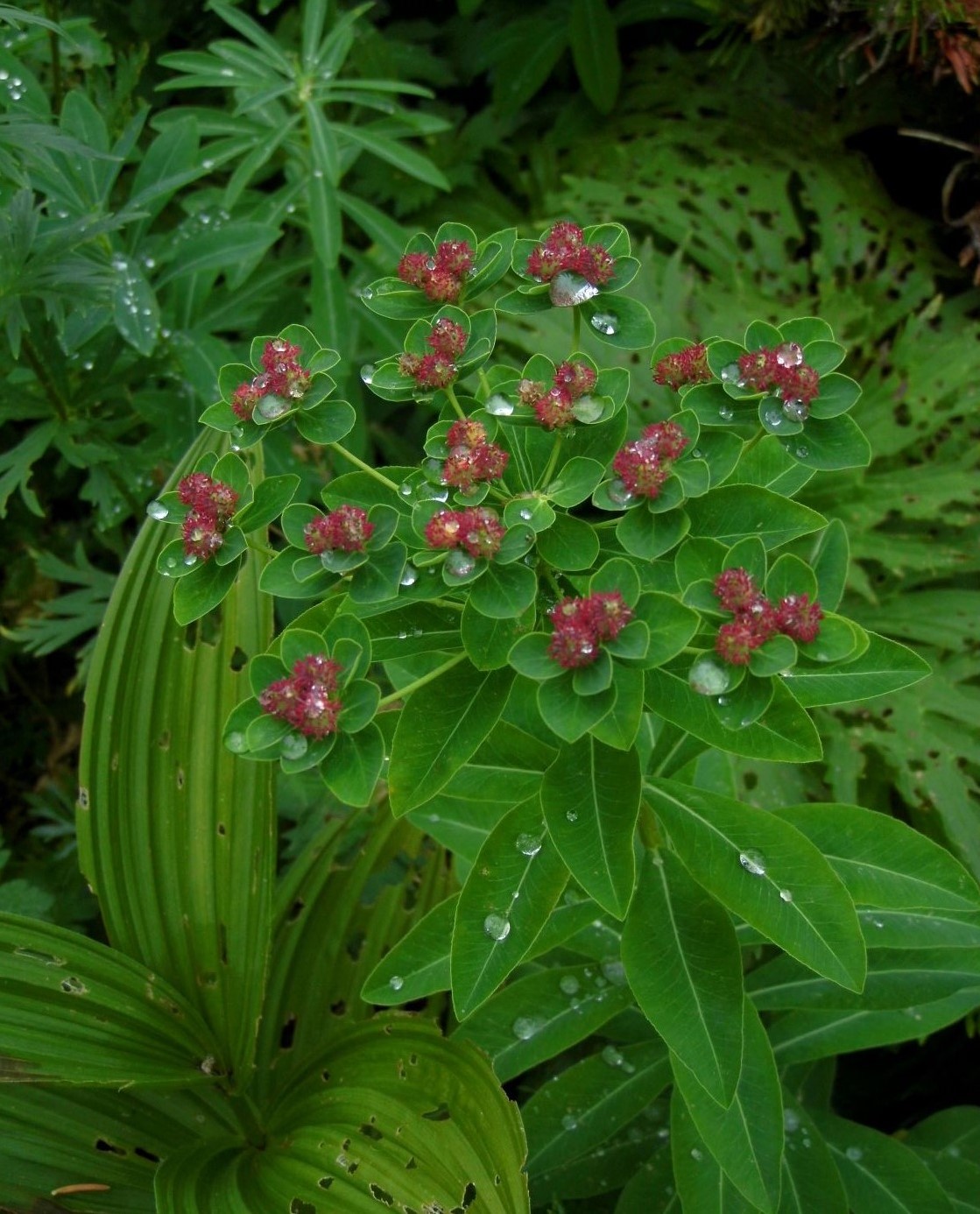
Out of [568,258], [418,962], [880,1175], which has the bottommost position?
[880,1175]

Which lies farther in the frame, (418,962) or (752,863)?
(418,962)

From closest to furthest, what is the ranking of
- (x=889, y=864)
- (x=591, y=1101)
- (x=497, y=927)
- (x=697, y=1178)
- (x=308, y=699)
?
(x=308, y=699) → (x=497, y=927) → (x=889, y=864) → (x=697, y=1178) → (x=591, y=1101)

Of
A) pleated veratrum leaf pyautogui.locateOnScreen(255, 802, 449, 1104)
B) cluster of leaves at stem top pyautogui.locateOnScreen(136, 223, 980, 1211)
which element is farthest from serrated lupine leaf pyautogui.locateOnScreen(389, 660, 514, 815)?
pleated veratrum leaf pyautogui.locateOnScreen(255, 802, 449, 1104)

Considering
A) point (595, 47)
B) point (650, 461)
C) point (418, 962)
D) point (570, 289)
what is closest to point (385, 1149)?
point (418, 962)

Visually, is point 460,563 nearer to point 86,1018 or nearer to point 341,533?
point 341,533

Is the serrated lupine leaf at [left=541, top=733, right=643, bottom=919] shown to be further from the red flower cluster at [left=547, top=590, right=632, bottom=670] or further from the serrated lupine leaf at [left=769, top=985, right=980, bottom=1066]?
the serrated lupine leaf at [left=769, top=985, right=980, bottom=1066]

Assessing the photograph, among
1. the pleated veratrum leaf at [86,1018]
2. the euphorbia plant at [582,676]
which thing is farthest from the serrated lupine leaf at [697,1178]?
the pleated veratrum leaf at [86,1018]
